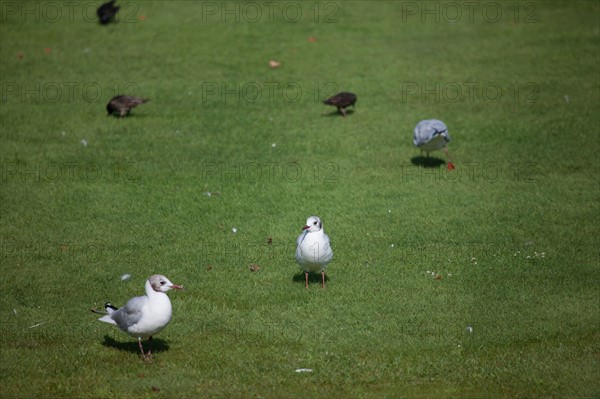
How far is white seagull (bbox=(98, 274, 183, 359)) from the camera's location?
382 inches

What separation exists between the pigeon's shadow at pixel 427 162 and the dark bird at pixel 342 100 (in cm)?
286

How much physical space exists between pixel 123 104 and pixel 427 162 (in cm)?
780

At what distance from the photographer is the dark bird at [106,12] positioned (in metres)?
25.0

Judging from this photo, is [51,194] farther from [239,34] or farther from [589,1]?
[589,1]

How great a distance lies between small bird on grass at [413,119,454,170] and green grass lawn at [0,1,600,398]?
53cm

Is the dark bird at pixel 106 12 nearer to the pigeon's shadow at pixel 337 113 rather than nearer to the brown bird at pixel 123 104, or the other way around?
the brown bird at pixel 123 104

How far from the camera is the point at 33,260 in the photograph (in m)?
13.3

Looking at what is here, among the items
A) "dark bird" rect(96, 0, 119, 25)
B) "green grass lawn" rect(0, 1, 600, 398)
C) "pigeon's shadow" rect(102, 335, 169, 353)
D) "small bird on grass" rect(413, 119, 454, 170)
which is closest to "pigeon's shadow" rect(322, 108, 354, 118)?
"green grass lawn" rect(0, 1, 600, 398)

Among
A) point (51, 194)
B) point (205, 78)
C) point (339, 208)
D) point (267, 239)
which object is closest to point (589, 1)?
point (205, 78)

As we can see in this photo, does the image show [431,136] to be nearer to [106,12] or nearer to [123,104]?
[123,104]

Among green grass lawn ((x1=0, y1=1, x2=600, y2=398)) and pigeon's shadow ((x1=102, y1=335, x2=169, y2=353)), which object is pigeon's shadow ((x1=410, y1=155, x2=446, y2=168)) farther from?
pigeon's shadow ((x1=102, y1=335, x2=169, y2=353))

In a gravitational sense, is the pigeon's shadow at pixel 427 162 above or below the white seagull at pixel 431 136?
below

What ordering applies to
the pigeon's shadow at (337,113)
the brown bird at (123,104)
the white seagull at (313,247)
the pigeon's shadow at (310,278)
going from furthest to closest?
the pigeon's shadow at (337,113), the brown bird at (123,104), the pigeon's shadow at (310,278), the white seagull at (313,247)

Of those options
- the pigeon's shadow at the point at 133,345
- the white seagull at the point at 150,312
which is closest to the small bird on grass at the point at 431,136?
the pigeon's shadow at the point at 133,345
